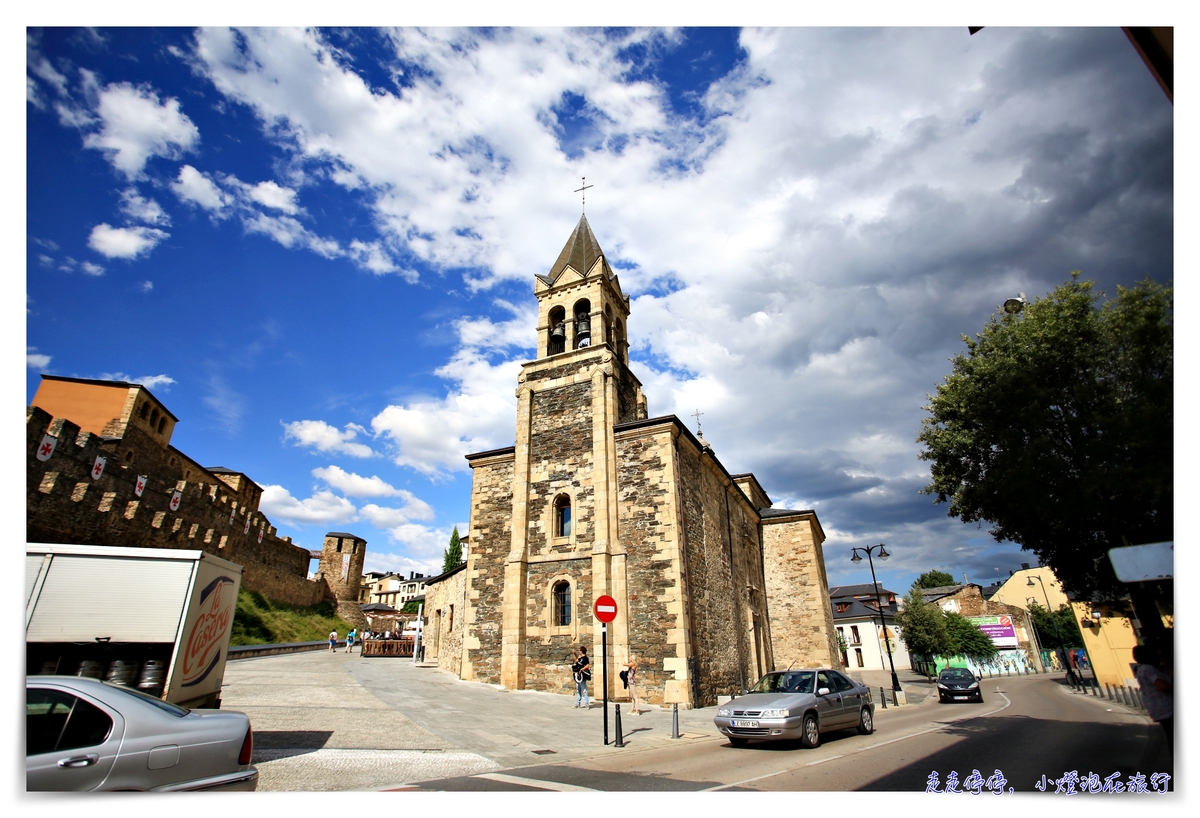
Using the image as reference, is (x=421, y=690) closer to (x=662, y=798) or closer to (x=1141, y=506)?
(x=662, y=798)

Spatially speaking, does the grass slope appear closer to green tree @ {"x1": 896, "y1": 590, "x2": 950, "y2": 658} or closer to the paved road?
the paved road

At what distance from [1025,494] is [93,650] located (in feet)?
43.8

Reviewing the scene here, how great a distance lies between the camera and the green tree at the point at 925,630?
39000mm

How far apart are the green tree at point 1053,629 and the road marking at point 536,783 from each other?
171 ft

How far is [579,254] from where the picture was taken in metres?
24.4

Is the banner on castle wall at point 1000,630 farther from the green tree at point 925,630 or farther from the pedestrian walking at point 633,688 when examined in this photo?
the pedestrian walking at point 633,688

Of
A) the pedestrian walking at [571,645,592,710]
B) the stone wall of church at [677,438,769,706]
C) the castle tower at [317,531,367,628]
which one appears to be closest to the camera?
the pedestrian walking at [571,645,592,710]

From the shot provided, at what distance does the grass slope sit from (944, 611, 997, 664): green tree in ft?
159

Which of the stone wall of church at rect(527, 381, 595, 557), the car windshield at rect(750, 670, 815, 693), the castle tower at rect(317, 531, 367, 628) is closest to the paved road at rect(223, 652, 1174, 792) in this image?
the car windshield at rect(750, 670, 815, 693)

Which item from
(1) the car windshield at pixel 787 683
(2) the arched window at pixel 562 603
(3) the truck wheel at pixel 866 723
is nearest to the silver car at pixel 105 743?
(1) the car windshield at pixel 787 683

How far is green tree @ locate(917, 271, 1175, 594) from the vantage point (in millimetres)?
5684

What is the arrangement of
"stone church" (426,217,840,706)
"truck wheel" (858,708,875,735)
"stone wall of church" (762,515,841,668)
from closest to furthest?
"truck wheel" (858,708,875,735), "stone church" (426,217,840,706), "stone wall of church" (762,515,841,668)

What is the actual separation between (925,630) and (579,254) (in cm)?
3716

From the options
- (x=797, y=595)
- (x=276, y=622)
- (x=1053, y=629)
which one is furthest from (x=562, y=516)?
(x=1053, y=629)
